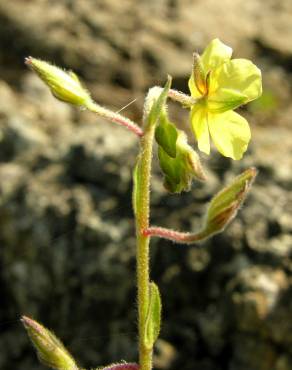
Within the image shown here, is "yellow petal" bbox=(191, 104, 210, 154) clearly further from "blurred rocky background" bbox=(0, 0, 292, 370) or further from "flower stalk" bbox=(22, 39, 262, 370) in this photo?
"blurred rocky background" bbox=(0, 0, 292, 370)

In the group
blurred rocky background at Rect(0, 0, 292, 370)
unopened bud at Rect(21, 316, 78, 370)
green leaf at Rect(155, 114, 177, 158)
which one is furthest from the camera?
blurred rocky background at Rect(0, 0, 292, 370)

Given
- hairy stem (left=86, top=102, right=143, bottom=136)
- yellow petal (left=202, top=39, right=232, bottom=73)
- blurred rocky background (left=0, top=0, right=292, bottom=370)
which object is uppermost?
yellow petal (left=202, top=39, right=232, bottom=73)

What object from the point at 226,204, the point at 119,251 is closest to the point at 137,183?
the point at 226,204

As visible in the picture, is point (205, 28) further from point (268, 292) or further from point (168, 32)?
point (268, 292)

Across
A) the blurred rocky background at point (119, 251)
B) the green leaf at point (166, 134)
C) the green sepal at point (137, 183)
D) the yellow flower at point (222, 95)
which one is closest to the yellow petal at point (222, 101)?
the yellow flower at point (222, 95)

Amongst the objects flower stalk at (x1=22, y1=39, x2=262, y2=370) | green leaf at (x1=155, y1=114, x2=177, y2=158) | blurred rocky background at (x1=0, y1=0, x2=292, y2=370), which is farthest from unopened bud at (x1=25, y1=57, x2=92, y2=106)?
blurred rocky background at (x1=0, y1=0, x2=292, y2=370)

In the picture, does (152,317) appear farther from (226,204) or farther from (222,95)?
(222,95)
